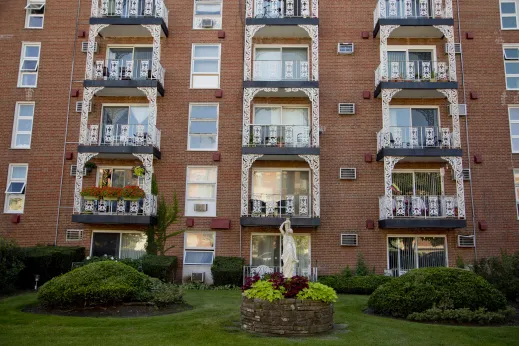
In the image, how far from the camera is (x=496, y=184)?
19.9 m

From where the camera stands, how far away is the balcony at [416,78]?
65.1 ft

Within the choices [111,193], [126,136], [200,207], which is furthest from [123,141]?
[200,207]

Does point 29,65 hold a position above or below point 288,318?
above

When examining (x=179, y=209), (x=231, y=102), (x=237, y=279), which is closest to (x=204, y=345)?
(x=237, y=279)

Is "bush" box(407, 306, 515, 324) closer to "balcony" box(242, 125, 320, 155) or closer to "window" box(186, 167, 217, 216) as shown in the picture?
"balcony" box(242, 125, 320, 155)

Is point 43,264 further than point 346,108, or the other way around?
point 346,108

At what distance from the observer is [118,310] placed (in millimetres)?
12789

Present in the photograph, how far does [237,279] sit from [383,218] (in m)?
5.99

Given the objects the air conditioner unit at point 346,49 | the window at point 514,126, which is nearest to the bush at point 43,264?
the air conditioner unit at point 346,49

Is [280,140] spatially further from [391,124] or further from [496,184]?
[496,184]

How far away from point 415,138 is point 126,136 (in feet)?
37.6

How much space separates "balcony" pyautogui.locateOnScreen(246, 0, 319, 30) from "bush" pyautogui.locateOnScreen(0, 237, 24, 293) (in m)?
12.2

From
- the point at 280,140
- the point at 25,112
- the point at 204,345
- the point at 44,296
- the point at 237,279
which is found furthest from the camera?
the point at 25,112

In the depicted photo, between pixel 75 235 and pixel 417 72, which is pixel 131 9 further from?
pixel 417 72
